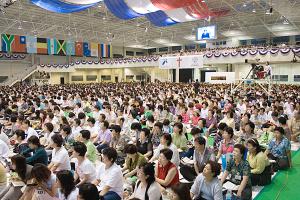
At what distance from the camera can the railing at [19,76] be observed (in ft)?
108

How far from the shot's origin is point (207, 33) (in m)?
26.7

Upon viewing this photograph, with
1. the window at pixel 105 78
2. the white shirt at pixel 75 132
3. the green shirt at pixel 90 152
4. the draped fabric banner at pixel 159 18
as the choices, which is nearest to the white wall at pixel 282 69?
the draped fabric banner at pixel 159 18

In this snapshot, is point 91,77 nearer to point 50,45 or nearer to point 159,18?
point 50,45

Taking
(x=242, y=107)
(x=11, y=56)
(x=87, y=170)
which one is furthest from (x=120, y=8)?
(x=11, y=56)

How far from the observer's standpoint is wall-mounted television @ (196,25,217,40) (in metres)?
26.4

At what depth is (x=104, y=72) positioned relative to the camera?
1662 inches

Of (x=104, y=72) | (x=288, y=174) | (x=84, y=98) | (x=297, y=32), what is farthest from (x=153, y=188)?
(x=104, y=72)

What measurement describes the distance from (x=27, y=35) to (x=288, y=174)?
1327 inches

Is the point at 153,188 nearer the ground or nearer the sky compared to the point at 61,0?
nearer the ground

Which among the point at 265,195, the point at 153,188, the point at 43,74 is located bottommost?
the point at 265,195

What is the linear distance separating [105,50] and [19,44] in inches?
477

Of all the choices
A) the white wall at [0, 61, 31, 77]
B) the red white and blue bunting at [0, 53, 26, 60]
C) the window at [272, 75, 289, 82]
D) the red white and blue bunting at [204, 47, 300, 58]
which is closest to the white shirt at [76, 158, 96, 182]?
the red white and blue bunting at [204, 47, 300, 58]

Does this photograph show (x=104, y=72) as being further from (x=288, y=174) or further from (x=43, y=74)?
(x=288, y=174)

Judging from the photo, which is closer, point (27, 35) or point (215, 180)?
point (215, 180)
